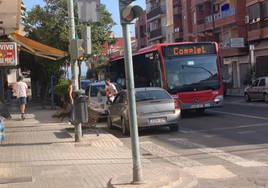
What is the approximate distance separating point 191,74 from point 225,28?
29.7 m

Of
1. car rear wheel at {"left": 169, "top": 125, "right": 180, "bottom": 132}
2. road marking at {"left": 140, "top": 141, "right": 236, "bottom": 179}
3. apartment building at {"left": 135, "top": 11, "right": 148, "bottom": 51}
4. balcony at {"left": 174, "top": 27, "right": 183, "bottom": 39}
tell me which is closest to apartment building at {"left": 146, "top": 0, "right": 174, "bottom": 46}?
balcony at {"left": 174, "top": 27, "right": 183, "bottom": 39}

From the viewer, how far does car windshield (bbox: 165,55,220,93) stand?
19.5m

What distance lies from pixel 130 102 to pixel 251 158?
3.66m

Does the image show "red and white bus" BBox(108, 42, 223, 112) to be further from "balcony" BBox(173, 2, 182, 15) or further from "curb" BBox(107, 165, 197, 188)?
"balcony" BBox(173, 2, 182, 15)

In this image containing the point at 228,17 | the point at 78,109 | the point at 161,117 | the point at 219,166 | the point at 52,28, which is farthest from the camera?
the point at 228,17

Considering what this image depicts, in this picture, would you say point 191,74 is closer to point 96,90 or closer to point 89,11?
point 96,90

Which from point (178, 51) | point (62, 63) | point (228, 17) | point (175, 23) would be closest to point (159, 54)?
point (178, 51)

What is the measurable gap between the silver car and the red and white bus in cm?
425

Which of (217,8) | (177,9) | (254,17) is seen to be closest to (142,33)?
(177,9)

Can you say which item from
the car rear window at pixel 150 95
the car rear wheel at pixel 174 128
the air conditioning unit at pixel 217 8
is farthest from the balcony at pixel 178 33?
the car rear wheel at pixel 174 128

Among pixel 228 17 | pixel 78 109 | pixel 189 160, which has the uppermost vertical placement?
pixel 228 17

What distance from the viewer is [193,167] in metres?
8.81

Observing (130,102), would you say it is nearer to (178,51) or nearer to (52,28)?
(178,51)

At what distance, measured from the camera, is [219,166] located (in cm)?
871
